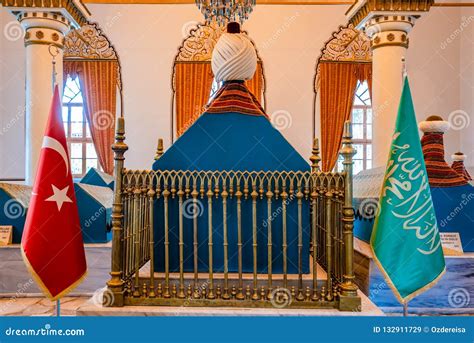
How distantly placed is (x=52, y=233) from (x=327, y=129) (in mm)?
6880

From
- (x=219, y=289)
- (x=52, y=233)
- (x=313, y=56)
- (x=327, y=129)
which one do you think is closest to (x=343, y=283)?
(x=219, y=289)

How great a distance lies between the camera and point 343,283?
1.75 metres

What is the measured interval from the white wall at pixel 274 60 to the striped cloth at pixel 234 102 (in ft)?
20.6

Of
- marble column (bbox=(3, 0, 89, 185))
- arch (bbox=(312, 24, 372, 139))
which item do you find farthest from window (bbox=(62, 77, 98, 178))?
arch (bbox=(312, 24, 372, 139))

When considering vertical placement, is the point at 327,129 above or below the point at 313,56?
below

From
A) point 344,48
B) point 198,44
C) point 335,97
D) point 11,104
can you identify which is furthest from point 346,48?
point 11,104

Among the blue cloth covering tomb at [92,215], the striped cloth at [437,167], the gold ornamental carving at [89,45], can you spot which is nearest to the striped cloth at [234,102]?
the striped cloth at [437,167]

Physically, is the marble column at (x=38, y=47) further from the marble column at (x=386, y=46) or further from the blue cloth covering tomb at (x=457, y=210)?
the blue cloth covering tomb at (x=457, y=210)

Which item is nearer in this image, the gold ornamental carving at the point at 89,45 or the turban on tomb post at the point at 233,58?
the turban on tomb post at the point at 233,58

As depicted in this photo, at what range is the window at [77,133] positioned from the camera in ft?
28.0

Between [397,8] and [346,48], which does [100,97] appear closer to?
[346,48]

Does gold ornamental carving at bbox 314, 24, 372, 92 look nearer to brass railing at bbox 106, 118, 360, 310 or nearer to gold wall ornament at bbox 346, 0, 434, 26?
gold wall ornament at bbox 346, 0, 434, 26

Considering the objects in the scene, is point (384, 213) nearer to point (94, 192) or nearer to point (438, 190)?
point (438, 190)

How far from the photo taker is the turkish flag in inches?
73.4
